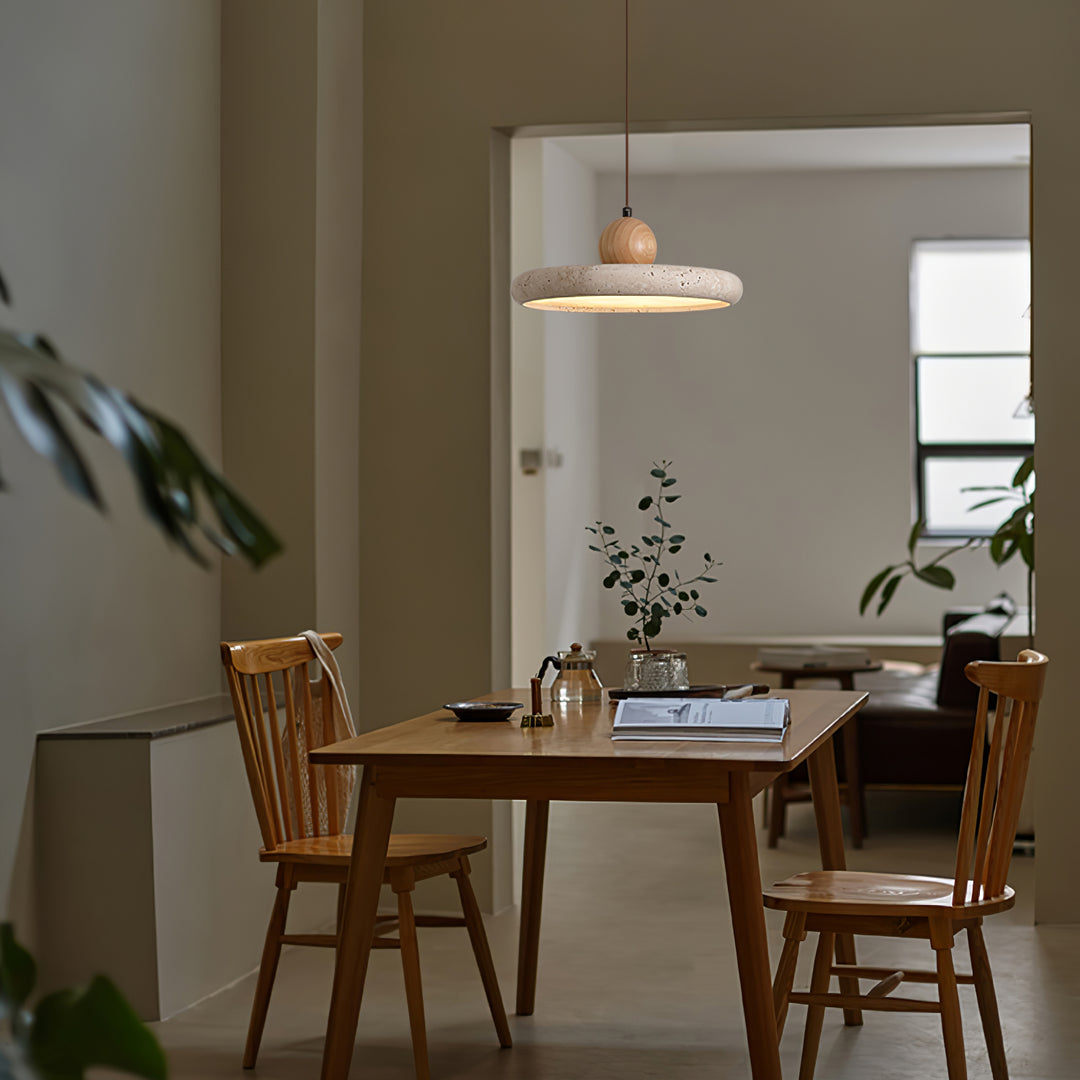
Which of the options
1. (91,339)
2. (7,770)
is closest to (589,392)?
(91,339)

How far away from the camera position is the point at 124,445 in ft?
3.11

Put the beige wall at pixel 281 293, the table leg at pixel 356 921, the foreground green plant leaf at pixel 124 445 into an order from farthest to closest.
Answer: the beige wall at pixel 281 293 < the table leg at pixel 356 921 < the foreground green plant leaf at pixel 124 445

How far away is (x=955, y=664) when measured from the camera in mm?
5684

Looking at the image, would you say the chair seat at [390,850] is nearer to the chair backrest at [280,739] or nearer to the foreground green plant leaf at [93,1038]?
the chair backrest at [280,739]

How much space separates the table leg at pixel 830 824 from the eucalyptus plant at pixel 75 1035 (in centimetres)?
258

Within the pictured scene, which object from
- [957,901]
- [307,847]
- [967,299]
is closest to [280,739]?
[307,847]

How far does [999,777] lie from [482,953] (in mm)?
1154

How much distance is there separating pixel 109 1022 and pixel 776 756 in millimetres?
1665

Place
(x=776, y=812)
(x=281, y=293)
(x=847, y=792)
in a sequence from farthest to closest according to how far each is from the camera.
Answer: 1. (x=847, y=792)
2. (x=776, y=812)
3. (x=281, y=293)

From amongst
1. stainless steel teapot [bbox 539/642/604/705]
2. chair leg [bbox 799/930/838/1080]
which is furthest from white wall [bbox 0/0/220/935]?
chair leg [bbox 799/930/838/1080]

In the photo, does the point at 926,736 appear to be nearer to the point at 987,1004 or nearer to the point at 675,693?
the point at 675,693

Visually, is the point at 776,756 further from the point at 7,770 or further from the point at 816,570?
the point at 816,570

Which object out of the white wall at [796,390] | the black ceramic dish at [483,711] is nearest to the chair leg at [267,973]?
the black ceramic dish at [483,711]

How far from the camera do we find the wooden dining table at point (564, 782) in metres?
2.52
